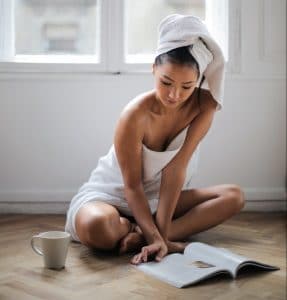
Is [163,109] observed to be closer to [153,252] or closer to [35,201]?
[153,252]

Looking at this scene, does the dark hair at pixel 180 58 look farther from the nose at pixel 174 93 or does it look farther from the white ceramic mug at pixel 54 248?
the white ceramic mug at pixel 54 248

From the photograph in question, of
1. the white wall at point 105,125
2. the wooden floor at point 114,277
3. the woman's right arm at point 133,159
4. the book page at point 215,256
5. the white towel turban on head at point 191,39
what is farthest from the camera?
the white wall at point 105,125

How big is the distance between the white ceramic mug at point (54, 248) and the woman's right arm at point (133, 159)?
0.85 feet

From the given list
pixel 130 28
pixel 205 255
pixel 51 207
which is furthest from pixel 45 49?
pixel 205 255

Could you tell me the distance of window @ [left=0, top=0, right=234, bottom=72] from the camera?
7.91ft

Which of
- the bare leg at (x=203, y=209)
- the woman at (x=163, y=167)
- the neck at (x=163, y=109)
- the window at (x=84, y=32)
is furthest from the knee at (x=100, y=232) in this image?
the window at (x=84, y=32)

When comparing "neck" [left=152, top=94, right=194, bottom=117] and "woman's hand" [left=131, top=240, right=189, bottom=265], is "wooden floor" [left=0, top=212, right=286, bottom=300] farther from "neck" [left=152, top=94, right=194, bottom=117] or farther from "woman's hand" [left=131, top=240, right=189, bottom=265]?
"neck" [left=152, top=94, right=194, bottom=117]

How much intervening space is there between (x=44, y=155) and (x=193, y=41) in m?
1.06

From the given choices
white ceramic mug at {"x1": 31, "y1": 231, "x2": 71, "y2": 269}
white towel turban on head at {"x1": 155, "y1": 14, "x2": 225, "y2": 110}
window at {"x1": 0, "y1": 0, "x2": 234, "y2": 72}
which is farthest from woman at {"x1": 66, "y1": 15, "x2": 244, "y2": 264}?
window at {"x1": 0, "y1": 0, "x2": 234, "y2": 72}

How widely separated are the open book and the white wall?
3.06 feet

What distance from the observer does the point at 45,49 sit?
2.48 meters

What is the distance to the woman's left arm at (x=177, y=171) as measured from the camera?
1.69m

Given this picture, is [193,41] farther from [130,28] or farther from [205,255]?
[130,28]

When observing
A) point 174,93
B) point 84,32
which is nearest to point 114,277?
point 174,93
